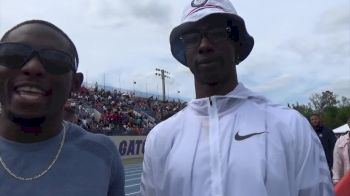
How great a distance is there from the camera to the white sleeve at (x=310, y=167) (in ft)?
6.63

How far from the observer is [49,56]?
77.5 inches

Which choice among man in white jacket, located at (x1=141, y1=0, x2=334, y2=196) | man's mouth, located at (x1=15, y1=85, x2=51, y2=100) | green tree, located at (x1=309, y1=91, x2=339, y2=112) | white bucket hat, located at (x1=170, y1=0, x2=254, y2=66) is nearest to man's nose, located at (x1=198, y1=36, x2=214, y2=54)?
man in white jacket, located at (x1=141, y1=0, x2=334, y2=196)

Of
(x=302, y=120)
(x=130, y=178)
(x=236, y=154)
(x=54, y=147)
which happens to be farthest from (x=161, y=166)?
(x=130, y=178)

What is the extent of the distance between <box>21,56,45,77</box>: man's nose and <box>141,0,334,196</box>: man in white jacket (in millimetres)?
693

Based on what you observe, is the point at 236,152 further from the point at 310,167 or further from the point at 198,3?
the point at 198,3

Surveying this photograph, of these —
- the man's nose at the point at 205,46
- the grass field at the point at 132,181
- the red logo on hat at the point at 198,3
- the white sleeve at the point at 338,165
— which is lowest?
the grass field at the point at 132,181

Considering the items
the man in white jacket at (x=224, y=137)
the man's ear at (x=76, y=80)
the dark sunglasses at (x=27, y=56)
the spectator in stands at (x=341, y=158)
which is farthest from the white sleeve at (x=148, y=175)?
the spectator in stands at (x=341, y=158)

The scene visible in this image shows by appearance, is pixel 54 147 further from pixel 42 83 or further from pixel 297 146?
pixel 297 146

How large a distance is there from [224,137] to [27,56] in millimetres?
919

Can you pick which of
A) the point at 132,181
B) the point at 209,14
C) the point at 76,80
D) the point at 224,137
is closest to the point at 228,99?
the point at 224,137

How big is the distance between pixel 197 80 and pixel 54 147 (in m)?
0.75

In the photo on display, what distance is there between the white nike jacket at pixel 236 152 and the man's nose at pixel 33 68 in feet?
2.27

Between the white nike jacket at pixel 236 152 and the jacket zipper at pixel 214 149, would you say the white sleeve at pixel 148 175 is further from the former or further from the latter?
the jacket zipper at pixel 214 149

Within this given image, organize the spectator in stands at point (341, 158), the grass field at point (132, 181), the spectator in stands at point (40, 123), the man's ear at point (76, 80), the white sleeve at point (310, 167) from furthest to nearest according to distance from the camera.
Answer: the grass field at point (132, 181) → the spectator in stands at point (341, 158) → the man's ear at point (76, 80) → the white sleeve at point (310, 167) → the spectator in stands at point (40, 123)
